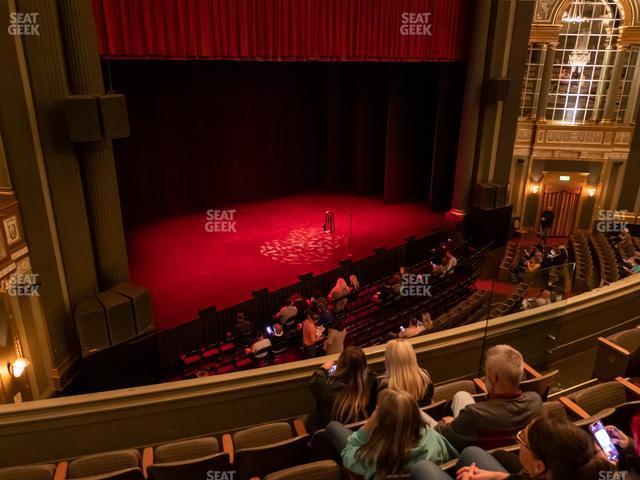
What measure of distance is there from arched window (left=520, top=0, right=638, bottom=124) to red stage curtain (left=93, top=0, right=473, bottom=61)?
5023mm

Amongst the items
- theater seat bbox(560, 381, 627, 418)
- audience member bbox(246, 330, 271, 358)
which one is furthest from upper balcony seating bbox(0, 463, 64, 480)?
audience member bbox(246, 330, 271, 358)

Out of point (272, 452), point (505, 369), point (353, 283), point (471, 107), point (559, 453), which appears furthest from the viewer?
point (471, 107)

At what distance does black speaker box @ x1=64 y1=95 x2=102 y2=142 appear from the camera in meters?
5.71

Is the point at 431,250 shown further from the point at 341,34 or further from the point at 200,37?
the point at 200,37

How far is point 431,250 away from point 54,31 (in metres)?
7.61

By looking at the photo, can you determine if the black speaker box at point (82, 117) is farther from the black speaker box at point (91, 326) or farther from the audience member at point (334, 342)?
the audience member at point (334, 342)

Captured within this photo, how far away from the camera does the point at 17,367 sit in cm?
554

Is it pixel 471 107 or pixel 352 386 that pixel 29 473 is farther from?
pixel 471 107

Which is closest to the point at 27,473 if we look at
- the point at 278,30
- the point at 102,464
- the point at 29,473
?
the point at 29,473

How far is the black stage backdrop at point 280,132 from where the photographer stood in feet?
40.2

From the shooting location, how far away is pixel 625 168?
49.5 ft

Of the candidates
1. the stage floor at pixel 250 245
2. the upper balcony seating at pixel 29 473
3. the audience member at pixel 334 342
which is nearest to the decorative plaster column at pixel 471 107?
the stage floor at pixel 250 245

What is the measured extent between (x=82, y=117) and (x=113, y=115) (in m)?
0.39

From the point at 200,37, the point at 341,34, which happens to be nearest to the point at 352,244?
the point at 341,34
